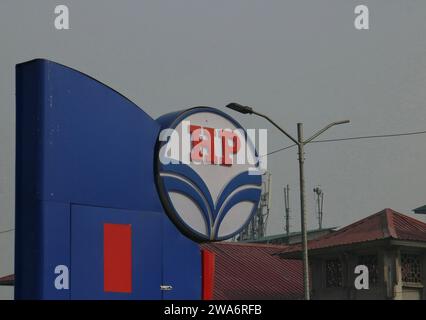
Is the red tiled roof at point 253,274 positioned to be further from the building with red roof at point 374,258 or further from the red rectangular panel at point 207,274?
the red rectangular panel at point 207,274

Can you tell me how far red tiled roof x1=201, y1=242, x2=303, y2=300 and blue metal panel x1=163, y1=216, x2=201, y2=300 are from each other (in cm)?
2857

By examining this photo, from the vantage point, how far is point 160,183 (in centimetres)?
1370

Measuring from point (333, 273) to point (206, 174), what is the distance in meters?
23.2

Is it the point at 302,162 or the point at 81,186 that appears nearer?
the point at 81,186

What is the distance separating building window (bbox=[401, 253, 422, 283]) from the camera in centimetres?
3309

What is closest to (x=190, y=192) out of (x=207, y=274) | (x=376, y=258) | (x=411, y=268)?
(x=207, y=274)

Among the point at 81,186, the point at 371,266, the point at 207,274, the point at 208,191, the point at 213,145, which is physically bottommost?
the point at 207,274

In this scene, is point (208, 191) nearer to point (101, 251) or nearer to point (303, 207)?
point (101, 251)

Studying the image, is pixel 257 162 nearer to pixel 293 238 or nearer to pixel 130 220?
pixel 130 220

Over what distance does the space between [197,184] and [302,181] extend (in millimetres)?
10393

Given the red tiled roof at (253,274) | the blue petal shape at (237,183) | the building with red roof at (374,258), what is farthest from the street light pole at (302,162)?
the red tiled roof at (253,274)

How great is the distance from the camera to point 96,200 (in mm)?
12734

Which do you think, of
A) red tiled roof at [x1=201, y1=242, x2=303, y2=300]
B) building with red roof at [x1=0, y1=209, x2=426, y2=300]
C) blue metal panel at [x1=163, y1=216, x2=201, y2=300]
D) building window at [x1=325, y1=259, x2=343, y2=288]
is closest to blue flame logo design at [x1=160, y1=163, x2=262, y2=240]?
blue metal panel at [x1=163, y1=216, x2=201, y2=300]

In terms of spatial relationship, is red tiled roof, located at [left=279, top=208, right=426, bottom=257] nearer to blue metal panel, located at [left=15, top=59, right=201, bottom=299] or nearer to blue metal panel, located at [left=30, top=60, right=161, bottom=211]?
blue metal panel, located at [left=15, top=59, right=201, bottom=299]
